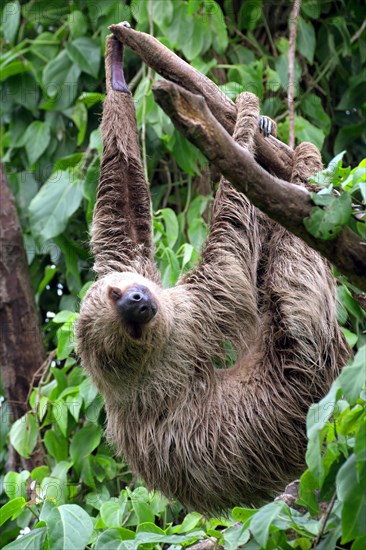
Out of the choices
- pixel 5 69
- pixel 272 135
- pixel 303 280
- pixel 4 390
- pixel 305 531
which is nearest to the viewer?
pixel 305 531

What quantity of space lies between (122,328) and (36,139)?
3785mm

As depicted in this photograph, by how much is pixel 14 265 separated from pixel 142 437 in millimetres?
3308

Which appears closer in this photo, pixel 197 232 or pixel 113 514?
pixel 113 514

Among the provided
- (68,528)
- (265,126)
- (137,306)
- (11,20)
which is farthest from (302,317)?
(11,20)

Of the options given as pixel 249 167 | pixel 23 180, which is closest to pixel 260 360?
pixel 249 167

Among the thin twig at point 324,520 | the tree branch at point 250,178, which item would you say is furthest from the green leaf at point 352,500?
the tree branch at point 250,178

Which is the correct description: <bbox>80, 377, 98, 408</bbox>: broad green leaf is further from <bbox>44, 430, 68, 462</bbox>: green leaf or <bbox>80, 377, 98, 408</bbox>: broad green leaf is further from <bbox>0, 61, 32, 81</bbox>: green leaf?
<bbox>0, 61, 32, 81</bbox>: green leaf

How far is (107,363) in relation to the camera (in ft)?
19.8

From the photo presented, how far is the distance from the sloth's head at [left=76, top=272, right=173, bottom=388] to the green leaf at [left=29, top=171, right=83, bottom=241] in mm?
2214

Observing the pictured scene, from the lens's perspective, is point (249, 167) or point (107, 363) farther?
point (107, 363)

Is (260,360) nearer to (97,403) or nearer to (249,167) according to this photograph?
(97,403)

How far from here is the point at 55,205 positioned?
328 inches

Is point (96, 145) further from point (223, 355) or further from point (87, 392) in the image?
point (223, 355)

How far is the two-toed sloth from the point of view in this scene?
18.7ft
